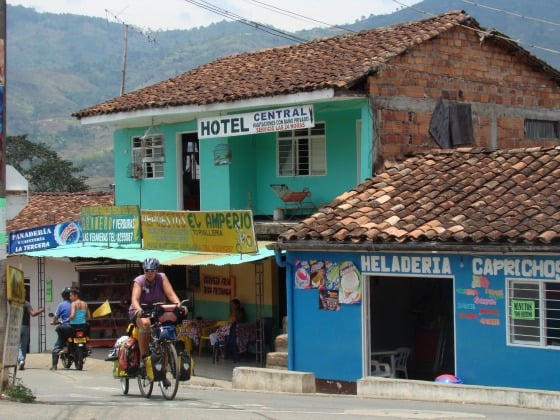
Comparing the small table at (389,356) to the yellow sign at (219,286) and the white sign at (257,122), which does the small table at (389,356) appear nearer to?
the white sign at (257,122)

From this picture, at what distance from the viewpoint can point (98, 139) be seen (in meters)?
140

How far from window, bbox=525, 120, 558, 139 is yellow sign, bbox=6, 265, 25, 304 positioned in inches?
549

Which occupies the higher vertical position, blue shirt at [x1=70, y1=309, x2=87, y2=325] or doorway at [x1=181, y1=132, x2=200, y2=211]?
doorway at [x1=181, y1=132, x2=200, y2=211]

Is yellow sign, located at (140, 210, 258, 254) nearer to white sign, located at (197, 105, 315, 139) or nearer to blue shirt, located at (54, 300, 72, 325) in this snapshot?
white sign, located at (197, 105, 315, 139)

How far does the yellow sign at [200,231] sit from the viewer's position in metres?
19.3

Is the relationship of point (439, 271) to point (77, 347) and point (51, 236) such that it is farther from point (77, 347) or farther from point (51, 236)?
point (51, 236)

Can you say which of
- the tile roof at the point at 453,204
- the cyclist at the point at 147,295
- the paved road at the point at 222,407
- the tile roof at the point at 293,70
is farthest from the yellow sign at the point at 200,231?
the cyclist at the point at 147,295

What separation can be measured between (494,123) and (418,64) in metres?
2.56

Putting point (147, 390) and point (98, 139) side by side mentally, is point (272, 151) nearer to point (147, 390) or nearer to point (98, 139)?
point (147, 390)

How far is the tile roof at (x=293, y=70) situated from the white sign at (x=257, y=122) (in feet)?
1.51

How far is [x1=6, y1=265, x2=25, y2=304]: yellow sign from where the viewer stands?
12.0 metres

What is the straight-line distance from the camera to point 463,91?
71.3 feet

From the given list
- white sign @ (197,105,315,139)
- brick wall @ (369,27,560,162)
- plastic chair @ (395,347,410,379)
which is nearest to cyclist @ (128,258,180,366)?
plastic chair @ (395,347,410,379)

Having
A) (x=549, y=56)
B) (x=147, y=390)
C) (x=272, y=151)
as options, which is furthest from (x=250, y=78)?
(x=549, y=56)
